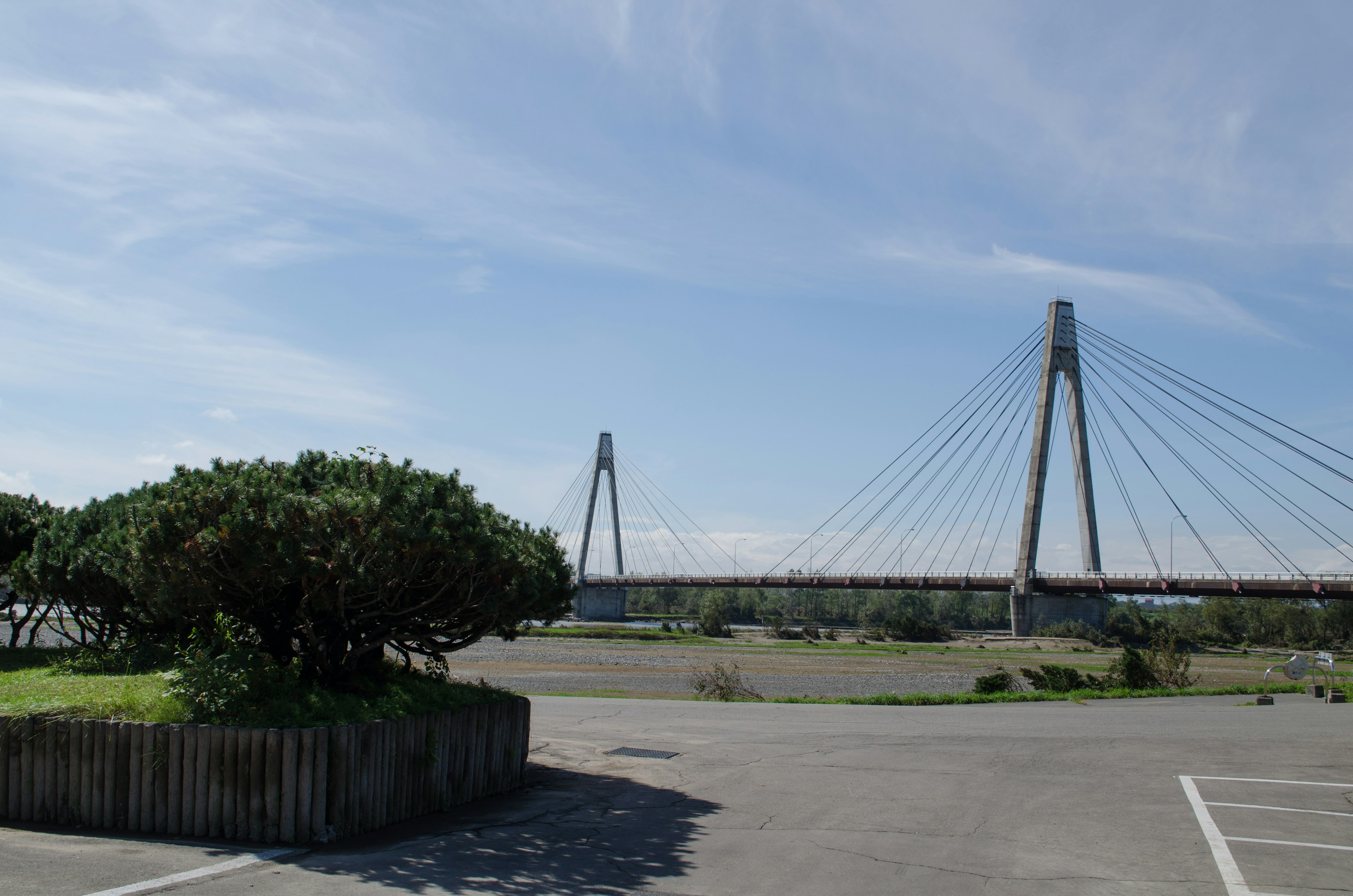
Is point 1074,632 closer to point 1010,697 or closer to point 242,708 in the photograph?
point 1010,697

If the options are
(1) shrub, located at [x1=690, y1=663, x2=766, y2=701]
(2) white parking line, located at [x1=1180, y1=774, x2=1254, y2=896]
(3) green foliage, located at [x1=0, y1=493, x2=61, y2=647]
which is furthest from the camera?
(1) shrub, located at [x1=690, y1=663, x2=766, y2=701]

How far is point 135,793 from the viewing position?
872 centimetres

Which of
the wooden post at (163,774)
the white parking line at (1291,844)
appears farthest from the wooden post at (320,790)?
the white parking line at (1291,844)

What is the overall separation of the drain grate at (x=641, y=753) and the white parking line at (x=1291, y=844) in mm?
7822

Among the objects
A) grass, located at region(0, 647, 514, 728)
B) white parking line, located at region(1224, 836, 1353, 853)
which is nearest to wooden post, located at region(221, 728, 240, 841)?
grass, located at region(0, 647, 514, 728)

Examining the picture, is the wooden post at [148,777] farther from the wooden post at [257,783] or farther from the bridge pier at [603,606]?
the bridge pier at [603,606]

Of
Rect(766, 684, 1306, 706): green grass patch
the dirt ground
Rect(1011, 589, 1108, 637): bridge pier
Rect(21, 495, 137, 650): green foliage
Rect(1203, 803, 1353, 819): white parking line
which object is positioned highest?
Rect(21, 495, 137, 650): green foliage

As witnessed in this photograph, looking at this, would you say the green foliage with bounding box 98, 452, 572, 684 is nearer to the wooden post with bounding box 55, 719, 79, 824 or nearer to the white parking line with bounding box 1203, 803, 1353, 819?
the wooden post with bounding box 55, 719, 79, 824

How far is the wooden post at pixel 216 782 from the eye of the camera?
8.59 meters

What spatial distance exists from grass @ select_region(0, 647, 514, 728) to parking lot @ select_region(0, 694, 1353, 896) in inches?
44.1

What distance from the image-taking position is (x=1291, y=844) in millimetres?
9094

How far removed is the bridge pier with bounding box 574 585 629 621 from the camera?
123 meters

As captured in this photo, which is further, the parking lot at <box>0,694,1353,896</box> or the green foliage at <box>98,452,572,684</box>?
the green foliage at <box>98,452,572,684</box>

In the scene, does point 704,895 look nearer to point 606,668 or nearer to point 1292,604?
point 606,668
